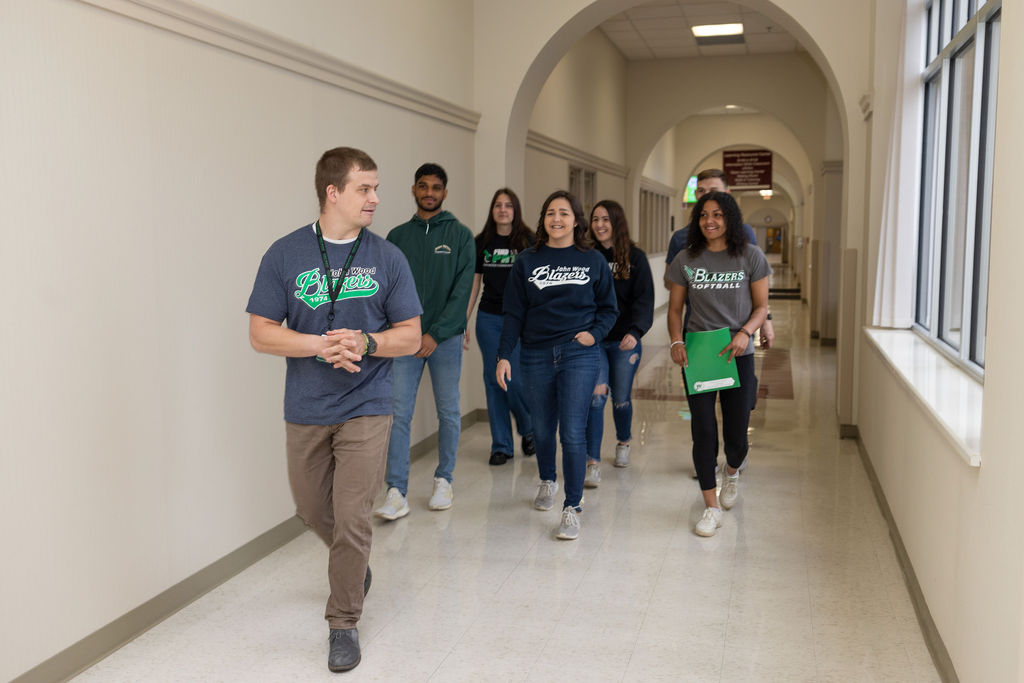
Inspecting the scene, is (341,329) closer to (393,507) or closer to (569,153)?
(393,507)

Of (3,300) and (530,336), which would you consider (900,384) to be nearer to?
(530,336)

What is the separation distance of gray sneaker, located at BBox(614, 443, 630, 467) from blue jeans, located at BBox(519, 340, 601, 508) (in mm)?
1371

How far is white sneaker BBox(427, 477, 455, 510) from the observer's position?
193 inches

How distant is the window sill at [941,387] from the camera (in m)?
2.89

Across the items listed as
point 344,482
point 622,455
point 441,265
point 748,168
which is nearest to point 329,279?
point 344,482

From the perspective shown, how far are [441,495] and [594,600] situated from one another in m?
1.44

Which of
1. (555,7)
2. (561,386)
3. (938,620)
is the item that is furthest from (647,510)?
(555,7)

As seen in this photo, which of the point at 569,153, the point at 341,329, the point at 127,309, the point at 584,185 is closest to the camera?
the point at 341,329

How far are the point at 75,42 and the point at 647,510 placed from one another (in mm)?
3324

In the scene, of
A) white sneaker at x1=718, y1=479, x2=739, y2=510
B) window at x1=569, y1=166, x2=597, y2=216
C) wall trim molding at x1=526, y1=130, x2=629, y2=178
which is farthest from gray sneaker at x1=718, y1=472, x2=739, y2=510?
window at x1=569, y1=166, x2=597, y2=216

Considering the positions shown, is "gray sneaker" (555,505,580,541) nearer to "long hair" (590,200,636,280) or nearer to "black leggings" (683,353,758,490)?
"black leggings" (683,353,758,490)

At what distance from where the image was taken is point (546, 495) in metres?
4.88

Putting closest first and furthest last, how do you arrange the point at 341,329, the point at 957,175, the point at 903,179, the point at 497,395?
the point at 341,329, the point at 957,175, the point at 903,179, the point at 497,395

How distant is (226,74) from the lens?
12.8 feet
